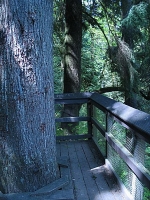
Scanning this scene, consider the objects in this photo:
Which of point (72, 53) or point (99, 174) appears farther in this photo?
point (72, 53)

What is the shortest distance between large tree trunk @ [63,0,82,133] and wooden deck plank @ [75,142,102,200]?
2100 millimetres

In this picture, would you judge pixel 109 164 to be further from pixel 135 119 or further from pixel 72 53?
pixel 72 53

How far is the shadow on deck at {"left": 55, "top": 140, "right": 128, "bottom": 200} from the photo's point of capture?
8.96 ft

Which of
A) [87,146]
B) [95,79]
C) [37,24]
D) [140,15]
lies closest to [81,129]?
[87,146]

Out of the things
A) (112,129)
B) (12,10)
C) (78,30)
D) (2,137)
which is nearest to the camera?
(12,10)

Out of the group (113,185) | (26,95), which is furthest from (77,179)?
(26,95)

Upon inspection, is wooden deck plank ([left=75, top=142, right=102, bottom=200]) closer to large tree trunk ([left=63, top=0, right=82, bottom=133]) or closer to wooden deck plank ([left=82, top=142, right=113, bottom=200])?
wooden deck plank ([left=82, top=142, right=113, bottom=200])

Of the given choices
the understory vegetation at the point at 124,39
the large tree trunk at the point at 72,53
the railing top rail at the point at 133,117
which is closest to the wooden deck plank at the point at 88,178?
the railing top rail at the point at 133,117

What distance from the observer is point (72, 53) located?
6246 millimetres

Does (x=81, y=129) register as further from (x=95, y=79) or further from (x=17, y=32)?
(x=17, y=32)

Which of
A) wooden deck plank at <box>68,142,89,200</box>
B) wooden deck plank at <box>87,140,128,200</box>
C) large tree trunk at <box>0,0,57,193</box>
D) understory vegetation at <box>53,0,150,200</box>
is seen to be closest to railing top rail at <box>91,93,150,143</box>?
large tree trunk at <box>0,0,57,193</box>

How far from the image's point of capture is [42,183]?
2494 millimetres

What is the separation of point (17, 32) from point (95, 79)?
9306 mm

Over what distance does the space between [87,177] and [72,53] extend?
12.4 feet
